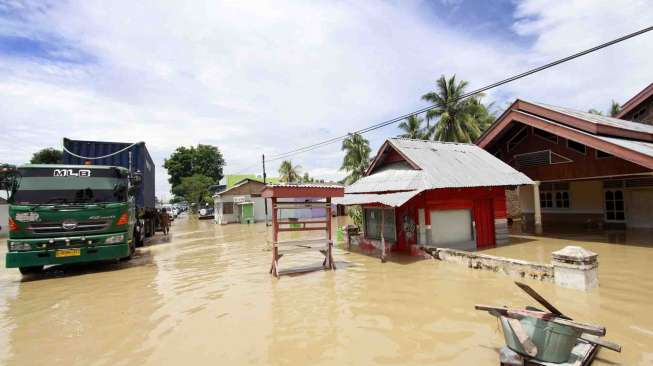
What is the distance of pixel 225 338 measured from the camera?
5.25 m

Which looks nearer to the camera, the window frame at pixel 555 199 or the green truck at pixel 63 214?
the green truck at pixel 63 214

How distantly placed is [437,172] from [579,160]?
22.8ft

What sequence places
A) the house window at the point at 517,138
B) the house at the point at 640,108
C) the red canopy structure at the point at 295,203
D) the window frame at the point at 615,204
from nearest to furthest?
the red canopy structure at the point at 295,203 < the window frame at the point at 615,204 < the house window at the point at 517,138 < the house at the point at 640,108

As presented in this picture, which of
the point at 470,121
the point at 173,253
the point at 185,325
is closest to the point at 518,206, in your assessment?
the point at 470,121

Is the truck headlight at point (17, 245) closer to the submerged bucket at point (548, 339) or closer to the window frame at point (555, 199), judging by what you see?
the submerged bucket at point (548, 339)

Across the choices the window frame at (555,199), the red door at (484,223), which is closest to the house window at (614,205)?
the window frame at (555,199)

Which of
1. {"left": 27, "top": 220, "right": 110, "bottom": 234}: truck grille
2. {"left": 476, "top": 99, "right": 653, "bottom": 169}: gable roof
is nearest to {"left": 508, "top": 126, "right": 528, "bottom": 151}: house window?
{"left": 476, "top": 99, "right": 653, "bottom": 169}: gable roof

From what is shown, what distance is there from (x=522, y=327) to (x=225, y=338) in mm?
4215

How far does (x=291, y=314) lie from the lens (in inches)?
249

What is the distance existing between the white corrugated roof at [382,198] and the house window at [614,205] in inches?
516

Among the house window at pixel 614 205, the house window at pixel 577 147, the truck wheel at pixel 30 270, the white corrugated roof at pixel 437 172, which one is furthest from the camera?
the house window at pixel 614 205

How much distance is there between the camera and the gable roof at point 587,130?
36.6 ft

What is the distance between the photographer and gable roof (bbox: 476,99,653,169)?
36.6 ft

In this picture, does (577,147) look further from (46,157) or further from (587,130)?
(46,157)
